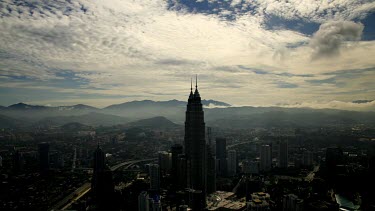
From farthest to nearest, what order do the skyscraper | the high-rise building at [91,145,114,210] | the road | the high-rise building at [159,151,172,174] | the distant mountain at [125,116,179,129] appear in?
the distant mountain at [125,116,179,129] < the high-rise building at [159,151,172,174] < the skyscraper < the road < the high-rise building at [91,145,114,210]

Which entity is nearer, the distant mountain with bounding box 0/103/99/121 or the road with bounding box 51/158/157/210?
the road with bounding box 51/158/157/210

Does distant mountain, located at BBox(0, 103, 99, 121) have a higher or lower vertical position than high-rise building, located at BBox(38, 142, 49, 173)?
higher

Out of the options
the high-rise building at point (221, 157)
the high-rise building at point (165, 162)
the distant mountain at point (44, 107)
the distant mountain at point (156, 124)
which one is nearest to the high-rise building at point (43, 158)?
the high-rise building at point (165, 162)

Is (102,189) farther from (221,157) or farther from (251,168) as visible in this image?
(251,168)

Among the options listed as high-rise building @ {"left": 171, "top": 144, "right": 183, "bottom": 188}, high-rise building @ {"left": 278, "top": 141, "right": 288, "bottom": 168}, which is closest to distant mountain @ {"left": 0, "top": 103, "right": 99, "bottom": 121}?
high-rise building @ {"left": 171, "top": 144, "right": 183, "bottom": 188}

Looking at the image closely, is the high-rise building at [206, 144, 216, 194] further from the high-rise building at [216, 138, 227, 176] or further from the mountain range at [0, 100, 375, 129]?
the mountain range at [0, 100, 375, 129]

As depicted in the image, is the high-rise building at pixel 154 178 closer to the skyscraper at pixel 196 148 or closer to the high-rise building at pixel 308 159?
the skyscraper at pixel 196 148
